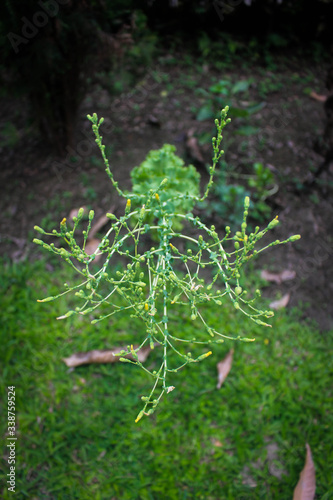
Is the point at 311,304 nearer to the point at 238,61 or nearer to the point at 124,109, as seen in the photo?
the point at 124,109

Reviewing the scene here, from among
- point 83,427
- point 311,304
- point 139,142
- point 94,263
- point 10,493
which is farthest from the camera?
point 139,142

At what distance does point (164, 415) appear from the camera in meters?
2.40

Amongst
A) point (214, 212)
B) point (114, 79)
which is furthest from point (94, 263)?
point (114, 79)

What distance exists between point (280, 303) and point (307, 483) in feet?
3.90

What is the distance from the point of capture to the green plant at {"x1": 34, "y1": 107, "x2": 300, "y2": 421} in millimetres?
1426

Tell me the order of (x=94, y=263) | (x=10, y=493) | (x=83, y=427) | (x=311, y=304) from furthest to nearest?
(x=94, y=263) → (x=311, y=304) → (x=83, y=427) → (x=10, y=493)

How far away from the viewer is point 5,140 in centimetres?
375

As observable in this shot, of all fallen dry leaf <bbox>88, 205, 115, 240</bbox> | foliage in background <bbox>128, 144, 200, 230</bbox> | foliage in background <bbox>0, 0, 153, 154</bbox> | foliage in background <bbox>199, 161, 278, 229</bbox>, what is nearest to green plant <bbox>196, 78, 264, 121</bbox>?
foliage in background <bbox>199, 161, 278, 229</bbox>

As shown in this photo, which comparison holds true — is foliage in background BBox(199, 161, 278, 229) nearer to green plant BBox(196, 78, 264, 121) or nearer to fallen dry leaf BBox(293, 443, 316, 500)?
green plant BBox(196, 78, 264, 121)

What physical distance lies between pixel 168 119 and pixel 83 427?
297 cm

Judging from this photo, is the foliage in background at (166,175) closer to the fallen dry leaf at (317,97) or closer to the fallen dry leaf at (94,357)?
the fallen dry leaf at (94,357)

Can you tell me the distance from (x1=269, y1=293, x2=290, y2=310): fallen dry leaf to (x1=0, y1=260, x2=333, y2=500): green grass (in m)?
0.07

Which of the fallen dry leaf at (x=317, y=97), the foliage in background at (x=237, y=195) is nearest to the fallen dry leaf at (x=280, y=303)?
the foliage in background at (x=237, y=195)

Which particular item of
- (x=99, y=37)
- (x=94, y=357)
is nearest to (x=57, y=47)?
(x=99, y=37)
